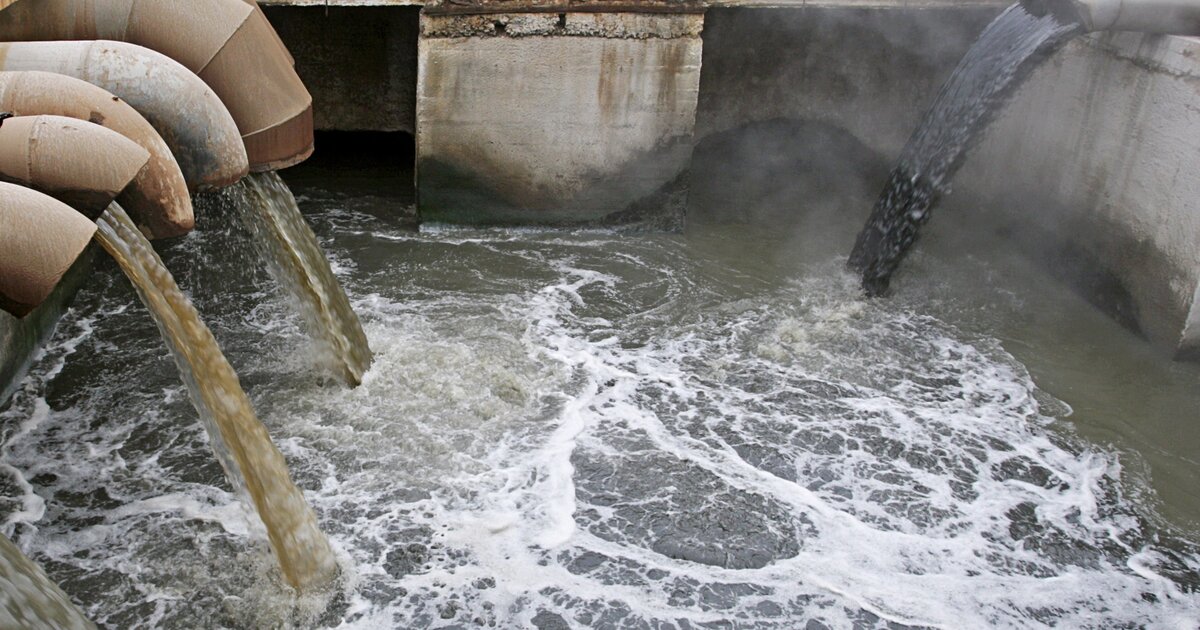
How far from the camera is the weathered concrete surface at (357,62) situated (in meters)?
8.00

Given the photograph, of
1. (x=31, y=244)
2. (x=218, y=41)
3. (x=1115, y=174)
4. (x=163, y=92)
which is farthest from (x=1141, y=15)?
(x=31, y=244)

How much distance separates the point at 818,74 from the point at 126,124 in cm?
597

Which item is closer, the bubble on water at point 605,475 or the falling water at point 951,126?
the bubble on water at point 605,475

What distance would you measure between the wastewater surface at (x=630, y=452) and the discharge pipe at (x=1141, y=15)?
5.32ft

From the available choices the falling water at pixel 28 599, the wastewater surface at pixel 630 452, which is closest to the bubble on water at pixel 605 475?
the wastewater surface at pixel 630 452

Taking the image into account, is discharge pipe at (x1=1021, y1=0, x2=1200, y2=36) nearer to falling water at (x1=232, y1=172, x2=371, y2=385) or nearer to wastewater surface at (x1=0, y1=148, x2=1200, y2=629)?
wastewater surface at (x1=0, y1=148, x2=1200, y2=629)

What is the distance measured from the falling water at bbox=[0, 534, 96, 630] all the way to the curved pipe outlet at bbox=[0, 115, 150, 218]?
0.92 m

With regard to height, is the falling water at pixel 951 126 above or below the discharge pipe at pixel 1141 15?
below

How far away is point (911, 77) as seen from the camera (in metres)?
7.84

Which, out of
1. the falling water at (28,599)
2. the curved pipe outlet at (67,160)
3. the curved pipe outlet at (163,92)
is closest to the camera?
the falling water at (28,599)

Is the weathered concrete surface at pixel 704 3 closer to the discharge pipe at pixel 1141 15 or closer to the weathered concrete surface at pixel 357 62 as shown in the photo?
the discharge pipe at pixel 1141 15

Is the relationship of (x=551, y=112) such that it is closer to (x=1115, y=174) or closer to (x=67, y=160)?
(x=1115, y=174)

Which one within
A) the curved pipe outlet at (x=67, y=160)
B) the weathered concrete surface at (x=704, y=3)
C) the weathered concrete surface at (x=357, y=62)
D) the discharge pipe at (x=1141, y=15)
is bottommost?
the weathered concrete surface at (x=357, y=62)

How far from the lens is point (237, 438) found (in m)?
3.66
